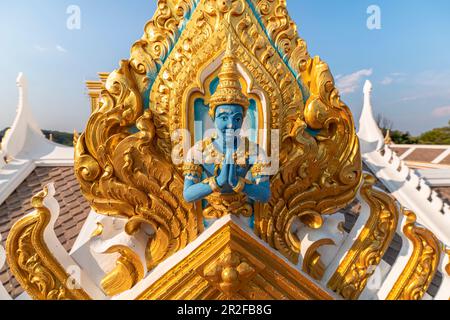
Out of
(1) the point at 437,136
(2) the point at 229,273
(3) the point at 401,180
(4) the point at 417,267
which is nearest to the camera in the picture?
(2) the point at 229,273

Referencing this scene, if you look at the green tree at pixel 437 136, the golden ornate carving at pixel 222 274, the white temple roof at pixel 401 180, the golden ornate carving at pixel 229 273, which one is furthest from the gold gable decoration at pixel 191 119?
the green tree at pixel 437 136

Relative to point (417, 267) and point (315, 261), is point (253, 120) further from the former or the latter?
point (417, 267)

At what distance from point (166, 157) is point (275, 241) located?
103 cm

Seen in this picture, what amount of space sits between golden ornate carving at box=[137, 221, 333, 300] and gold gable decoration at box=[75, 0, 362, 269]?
23 cm

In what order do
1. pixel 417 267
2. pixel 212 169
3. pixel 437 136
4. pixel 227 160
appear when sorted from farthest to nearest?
pixel 437 136 < pixel 417 267 < pixel 212 169 < pixel 227 160

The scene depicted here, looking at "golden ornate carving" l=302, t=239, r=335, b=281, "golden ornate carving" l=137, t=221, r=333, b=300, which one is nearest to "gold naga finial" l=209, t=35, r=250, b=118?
"golden ornate carving" l=137, t=221, r=333, b=300

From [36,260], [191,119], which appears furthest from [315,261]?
[36,260]

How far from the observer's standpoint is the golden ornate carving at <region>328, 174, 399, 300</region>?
6.86 feet

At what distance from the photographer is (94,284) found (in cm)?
198

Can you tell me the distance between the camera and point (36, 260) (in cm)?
184

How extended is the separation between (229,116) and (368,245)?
1.53 metres

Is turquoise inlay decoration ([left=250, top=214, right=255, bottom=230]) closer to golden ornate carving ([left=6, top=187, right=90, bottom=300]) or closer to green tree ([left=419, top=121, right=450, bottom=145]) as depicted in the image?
golden ornate carving ([left=6, top=187, right=90, bottom=300])

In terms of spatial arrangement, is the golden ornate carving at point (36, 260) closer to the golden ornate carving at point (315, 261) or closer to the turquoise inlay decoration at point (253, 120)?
the turquoise inlay decoration at point (253, 120)

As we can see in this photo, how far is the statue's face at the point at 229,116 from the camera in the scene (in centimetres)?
164
